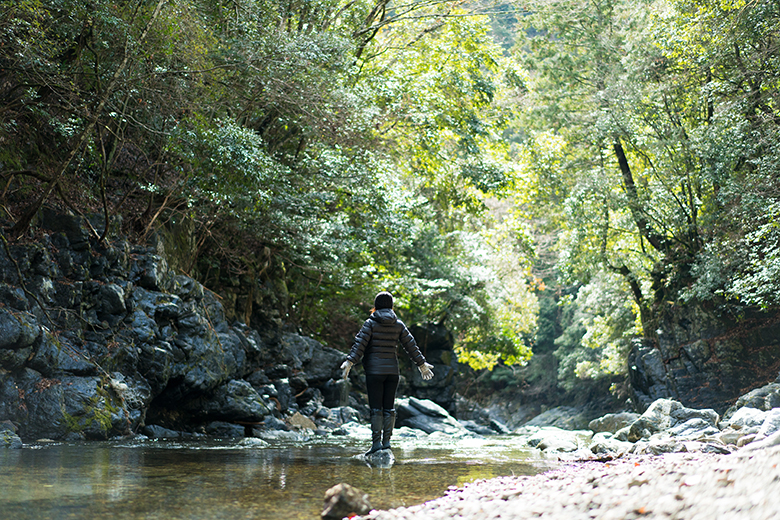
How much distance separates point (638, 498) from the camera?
339 cm

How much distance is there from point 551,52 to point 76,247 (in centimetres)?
2063

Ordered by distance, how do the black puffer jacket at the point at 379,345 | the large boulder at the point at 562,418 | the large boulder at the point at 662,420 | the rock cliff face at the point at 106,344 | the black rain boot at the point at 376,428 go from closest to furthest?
the black rain boot at the point at 376,428 → the black puffer jacket at the point at 379,345 → the rock cliff face at the point at 106,344 → the large boulder at the point at 662,420 → the large boulder at the point at 562,418

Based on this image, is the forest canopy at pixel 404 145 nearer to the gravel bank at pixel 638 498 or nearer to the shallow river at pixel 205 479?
the shallow river at pixel 205 479

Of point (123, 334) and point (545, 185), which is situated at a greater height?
point (545, 185)

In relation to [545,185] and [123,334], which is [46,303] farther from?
[545,185]

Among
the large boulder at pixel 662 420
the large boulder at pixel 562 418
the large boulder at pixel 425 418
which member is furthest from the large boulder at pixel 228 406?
the large boulder at pixel 562 418

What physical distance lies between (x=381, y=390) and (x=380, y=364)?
0.34 m

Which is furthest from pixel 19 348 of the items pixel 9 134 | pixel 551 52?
pixel 551 52

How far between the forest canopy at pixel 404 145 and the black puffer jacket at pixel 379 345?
485 cm

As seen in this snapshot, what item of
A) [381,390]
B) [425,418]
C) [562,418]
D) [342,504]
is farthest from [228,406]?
[562,418]

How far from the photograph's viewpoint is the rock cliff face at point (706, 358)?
747 inches

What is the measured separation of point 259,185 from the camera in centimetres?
1174

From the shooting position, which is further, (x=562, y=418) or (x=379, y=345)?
(x=562, y=418)

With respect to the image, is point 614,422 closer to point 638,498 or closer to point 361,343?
point 361,343
